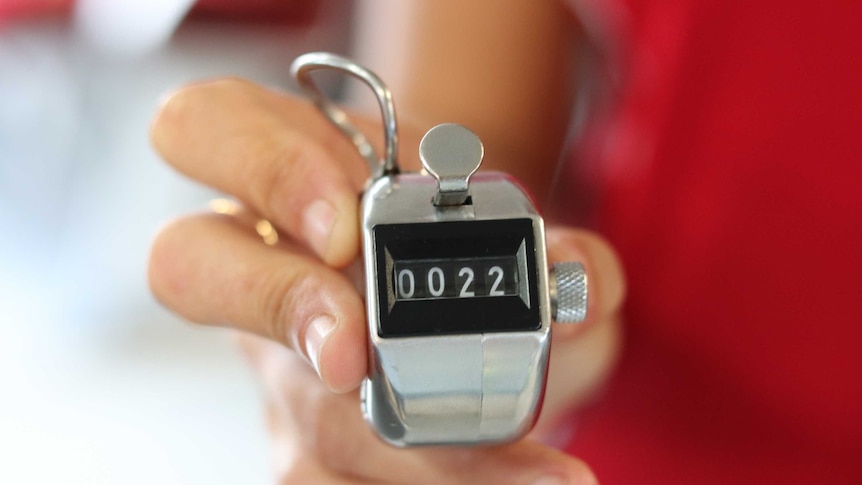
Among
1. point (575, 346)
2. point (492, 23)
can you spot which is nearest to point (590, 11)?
point (492, 23)

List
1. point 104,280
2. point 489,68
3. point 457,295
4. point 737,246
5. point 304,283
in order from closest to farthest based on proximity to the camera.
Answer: point 457,295, point 304,283, point 737,246, point 489,68, point 104,280

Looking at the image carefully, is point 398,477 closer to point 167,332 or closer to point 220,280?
point 220,280

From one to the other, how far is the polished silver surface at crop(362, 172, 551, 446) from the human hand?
0.04 metres

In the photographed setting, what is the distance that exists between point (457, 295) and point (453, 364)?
3 cm

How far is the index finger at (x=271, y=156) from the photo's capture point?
1.71 feet

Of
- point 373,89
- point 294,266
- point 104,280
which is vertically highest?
point 373,89

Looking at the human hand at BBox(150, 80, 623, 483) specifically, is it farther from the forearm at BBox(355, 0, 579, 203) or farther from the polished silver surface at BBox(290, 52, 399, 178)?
the forearm at BBox(355, 0, 579, 203)

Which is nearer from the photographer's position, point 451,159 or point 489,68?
point 451,159

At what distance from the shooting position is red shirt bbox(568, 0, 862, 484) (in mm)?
691

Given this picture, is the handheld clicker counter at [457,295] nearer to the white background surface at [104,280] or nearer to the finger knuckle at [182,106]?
the finger knuckle at [182,106]

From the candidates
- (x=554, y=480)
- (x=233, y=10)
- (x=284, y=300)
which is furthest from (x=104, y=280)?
(x=554, y=480)

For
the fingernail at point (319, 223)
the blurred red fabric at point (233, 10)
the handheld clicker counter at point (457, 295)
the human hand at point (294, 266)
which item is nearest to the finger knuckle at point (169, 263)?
the human hand at point (294, 266)

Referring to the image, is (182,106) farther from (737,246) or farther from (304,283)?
(737,246)

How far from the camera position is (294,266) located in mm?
533
